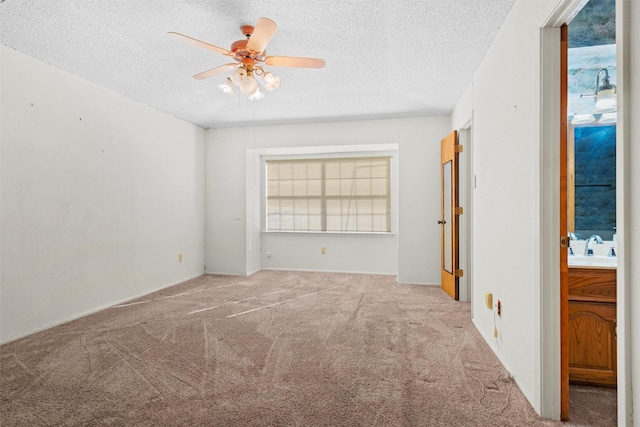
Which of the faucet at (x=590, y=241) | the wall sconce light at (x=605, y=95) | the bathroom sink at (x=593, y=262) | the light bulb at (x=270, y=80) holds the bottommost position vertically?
the bathroom sink at (x=593, y=262)

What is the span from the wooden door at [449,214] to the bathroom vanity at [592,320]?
199cm

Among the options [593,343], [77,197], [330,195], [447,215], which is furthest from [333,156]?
[593,343]

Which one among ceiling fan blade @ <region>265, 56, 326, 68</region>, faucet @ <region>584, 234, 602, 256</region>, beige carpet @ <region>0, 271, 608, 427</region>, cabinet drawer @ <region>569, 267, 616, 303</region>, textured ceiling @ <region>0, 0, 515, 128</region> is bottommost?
beige carpet @ <region>0, 271, 608, 427</region>

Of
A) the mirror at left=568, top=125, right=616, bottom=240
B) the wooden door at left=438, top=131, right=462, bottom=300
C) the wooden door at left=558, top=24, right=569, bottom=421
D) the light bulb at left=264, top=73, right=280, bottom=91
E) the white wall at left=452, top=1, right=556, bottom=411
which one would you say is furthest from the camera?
the wooden door at left=438, top=131, right=462, bottom=300

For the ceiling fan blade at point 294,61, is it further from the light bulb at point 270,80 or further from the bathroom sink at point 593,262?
the bathroom sink at point 593,262

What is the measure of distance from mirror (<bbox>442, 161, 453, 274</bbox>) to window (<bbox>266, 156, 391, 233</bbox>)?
1243mm

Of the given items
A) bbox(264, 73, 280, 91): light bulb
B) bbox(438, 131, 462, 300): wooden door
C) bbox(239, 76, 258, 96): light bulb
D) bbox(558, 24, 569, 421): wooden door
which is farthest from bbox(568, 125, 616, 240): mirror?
bbox(239, 76, 258, 96): light bulb

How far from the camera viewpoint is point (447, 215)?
453 centimetres

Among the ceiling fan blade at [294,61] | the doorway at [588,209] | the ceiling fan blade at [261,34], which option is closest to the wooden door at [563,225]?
the doorway at [588,209]

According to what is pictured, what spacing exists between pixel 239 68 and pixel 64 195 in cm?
213

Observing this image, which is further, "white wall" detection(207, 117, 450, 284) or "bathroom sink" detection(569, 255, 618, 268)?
"white wall" detection(207, 117, 450, 284)

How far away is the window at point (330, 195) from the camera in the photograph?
19.0ft

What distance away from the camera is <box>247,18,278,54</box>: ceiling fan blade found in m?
2.04

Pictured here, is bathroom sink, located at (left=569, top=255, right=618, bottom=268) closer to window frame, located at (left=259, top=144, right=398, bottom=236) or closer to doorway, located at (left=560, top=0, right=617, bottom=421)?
doorway, located at (left=560, top=0, right=617, bottom=421)
